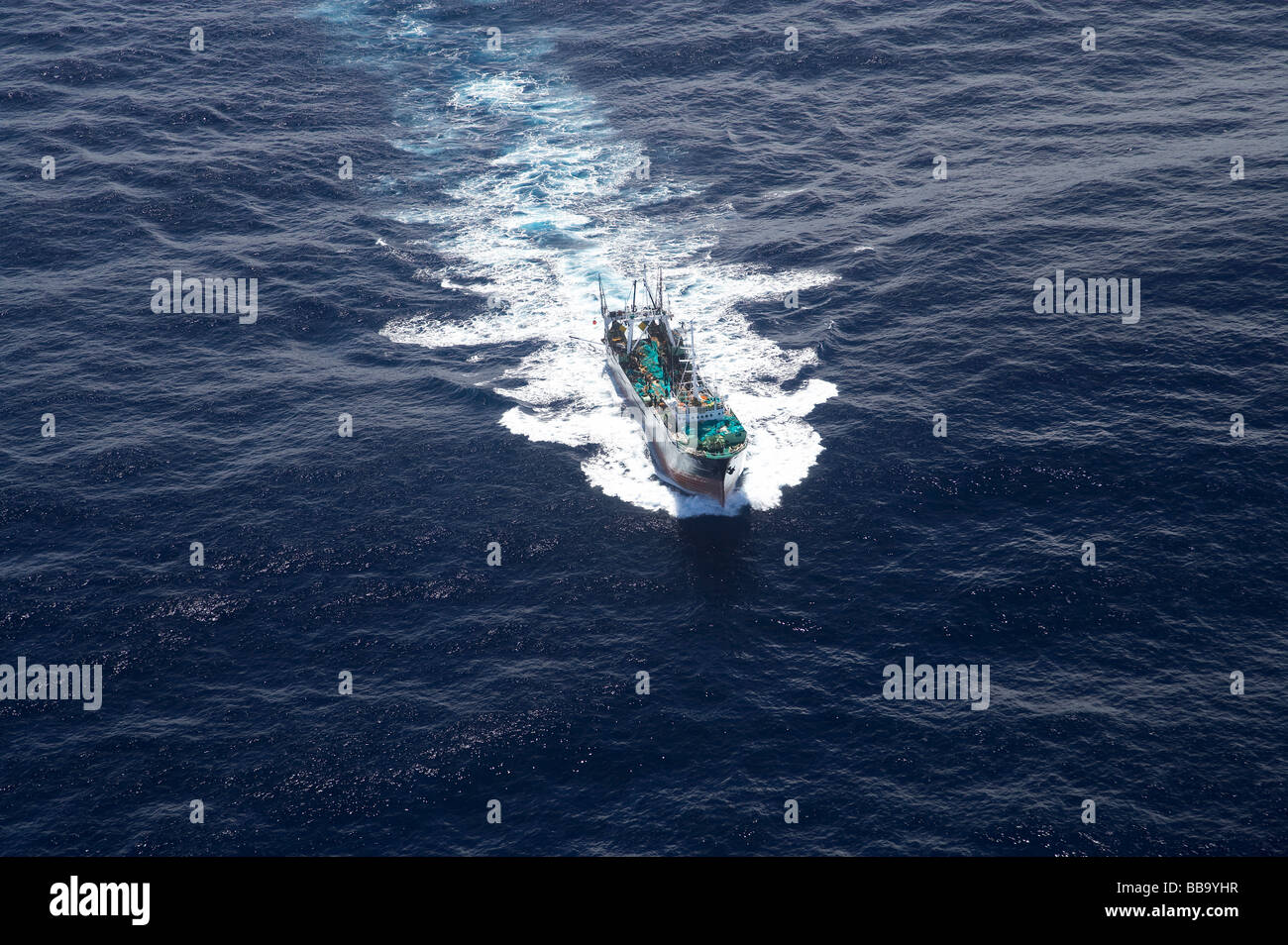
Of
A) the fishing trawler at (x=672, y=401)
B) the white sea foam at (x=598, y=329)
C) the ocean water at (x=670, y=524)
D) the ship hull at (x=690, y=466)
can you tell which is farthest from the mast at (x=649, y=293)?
the ship hull at (x=690, y=466)

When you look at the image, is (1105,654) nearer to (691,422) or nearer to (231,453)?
(691,422)

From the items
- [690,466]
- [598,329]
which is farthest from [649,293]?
[690,466]

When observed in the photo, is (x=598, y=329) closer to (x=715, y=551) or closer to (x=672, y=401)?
(x=672, y=401)

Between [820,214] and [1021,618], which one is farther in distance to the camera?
[820,214]

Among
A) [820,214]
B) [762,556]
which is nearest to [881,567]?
[762,556]

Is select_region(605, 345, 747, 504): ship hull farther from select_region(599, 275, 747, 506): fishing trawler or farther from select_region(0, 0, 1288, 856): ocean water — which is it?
select_region(0, 0, 1288, 856): ocean water
